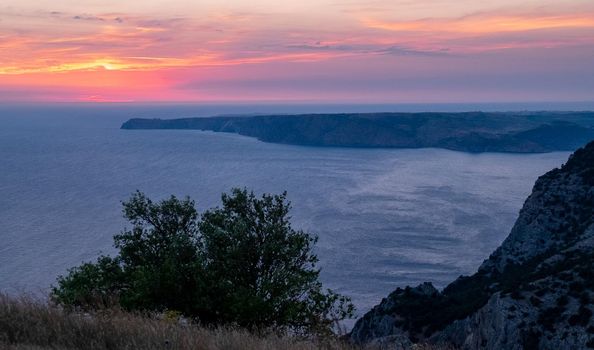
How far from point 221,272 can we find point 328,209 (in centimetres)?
10154

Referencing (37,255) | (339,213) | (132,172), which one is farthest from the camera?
(132,172)

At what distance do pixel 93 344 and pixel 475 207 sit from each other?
4766 inches

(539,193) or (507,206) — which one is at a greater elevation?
(539,193)

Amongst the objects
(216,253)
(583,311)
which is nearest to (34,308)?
(216,253)

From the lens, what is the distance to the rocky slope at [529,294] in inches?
1270

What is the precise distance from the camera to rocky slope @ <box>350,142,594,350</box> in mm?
32250

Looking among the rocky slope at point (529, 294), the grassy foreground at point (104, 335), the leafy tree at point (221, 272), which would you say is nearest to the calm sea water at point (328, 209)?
the rocky slope at point (529, 294)

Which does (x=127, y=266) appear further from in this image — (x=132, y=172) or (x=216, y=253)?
(x=132, y=172)

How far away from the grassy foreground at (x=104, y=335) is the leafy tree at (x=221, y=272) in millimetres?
5205

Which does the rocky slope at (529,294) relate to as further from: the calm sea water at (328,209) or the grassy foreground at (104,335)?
the calm sea water at (328,209)

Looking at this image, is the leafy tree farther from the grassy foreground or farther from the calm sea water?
the calm sea water

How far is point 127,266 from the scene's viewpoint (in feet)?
63.5

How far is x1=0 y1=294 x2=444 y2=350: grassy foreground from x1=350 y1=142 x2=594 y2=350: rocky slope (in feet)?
34.0

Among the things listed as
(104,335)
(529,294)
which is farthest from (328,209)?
(104,335)
